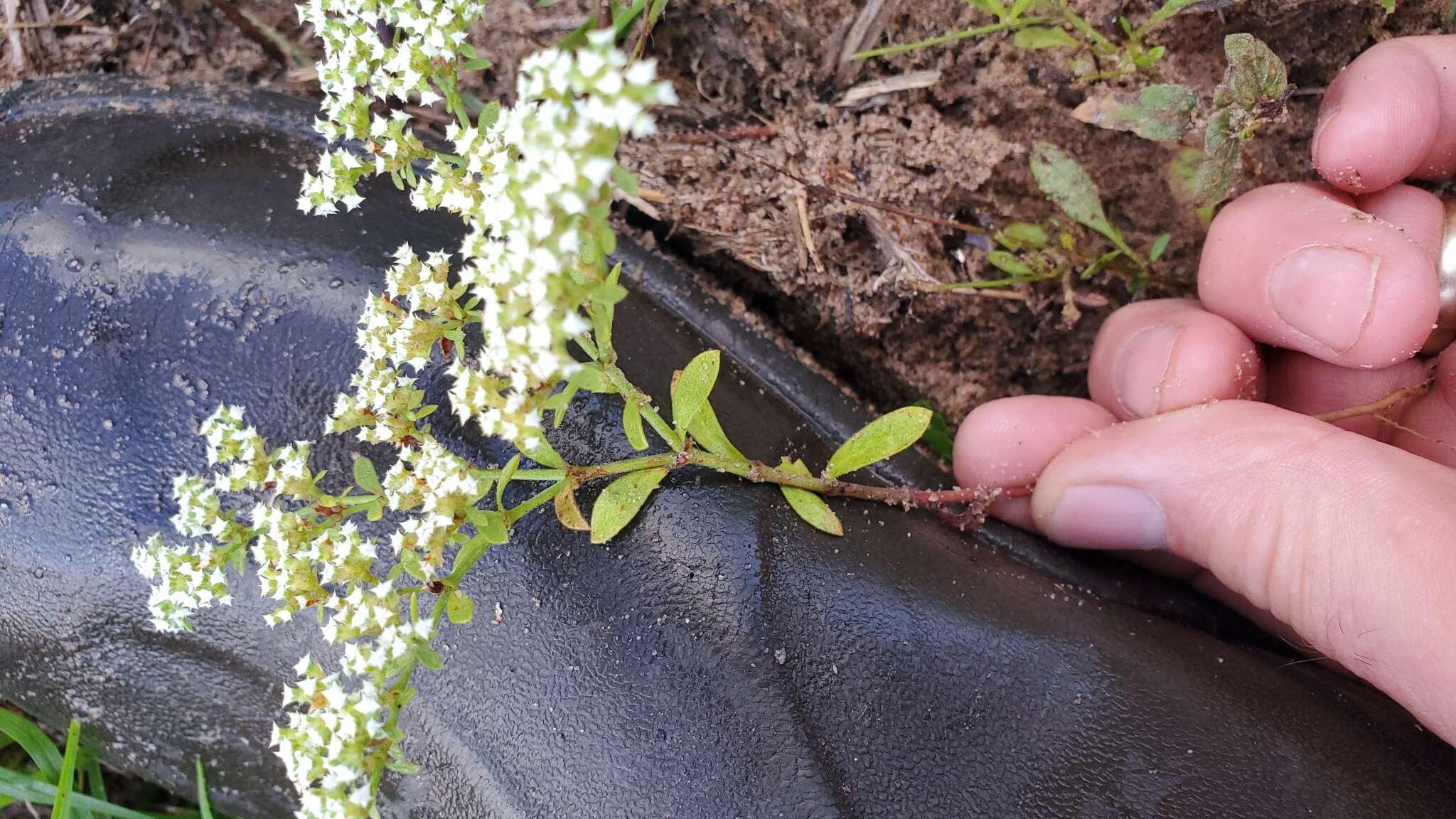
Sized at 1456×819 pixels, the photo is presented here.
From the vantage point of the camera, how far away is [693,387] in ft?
3.27

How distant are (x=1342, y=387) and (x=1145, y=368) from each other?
271 millimetres

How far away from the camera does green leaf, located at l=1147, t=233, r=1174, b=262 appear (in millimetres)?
1407

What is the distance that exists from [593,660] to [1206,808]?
0.69 meters

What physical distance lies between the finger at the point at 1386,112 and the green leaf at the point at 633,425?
0.89 meters

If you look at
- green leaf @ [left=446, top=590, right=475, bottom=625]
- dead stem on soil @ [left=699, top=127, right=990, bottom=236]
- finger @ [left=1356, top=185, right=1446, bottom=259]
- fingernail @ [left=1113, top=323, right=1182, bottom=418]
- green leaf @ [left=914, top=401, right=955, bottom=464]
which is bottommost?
green leaf @ [left=446, top=590, right=475, bottom=625]

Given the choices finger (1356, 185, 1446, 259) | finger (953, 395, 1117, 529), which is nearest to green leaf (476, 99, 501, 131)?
finger (953, 395, 1117, 529)

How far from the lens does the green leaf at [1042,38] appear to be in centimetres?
137

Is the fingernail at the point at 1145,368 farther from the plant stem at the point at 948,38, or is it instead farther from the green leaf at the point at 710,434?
the green leaf at the point at 710,434

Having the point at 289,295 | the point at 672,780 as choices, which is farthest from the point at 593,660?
the point at 289,295

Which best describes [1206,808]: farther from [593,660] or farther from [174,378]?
[174,378]

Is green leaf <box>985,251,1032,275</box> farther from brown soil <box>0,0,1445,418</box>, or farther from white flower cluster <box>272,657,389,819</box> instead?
white flower cluster <box>272,657,389,819</box>

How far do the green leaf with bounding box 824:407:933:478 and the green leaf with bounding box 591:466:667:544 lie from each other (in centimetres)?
23

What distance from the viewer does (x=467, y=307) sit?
3.04 feet

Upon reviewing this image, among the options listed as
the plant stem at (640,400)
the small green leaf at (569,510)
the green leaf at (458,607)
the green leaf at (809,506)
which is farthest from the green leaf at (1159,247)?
the green leaf at (458,607)
